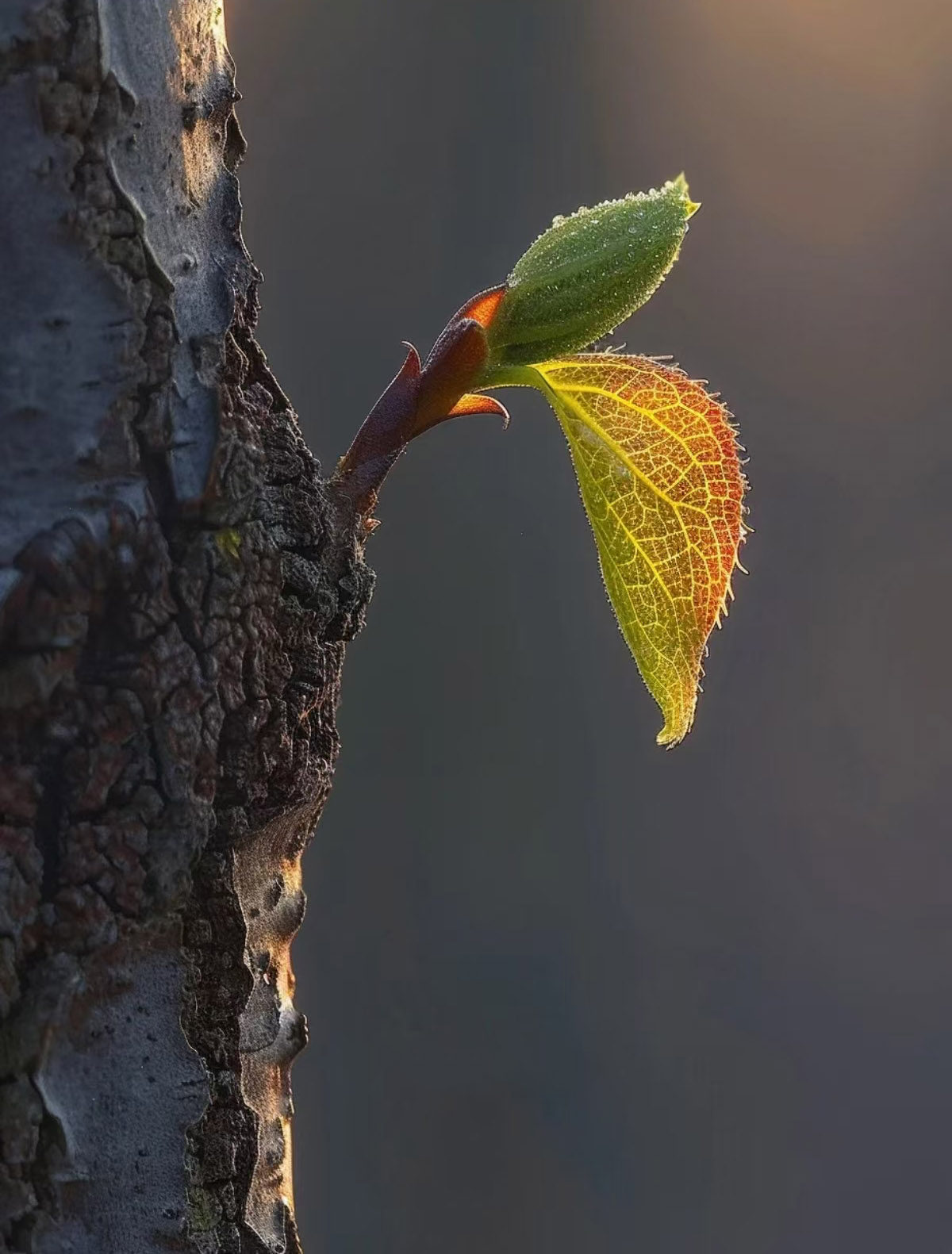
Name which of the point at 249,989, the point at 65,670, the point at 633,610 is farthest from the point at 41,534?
the point at 633,610

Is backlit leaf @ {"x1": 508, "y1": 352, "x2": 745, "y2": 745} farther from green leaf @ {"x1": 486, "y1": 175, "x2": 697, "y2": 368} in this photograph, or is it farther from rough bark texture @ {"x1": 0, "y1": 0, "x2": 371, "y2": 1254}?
rough bark texture @ {"x1": 0, "y1": 0, "x2": 371, "y2": 1254}

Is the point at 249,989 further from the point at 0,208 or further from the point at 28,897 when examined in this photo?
the point at 0,208

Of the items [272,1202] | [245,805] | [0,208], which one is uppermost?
[0,208]

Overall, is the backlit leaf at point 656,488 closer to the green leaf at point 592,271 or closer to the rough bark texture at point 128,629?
the green leaf at point 592,271

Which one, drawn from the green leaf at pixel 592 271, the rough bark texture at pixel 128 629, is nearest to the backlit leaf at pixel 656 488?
the green leaf at pixel 592 271

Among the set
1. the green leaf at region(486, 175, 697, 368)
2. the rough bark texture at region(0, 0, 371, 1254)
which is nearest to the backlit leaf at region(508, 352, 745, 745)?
the green leaf at region(486, 175, 697, 368)
